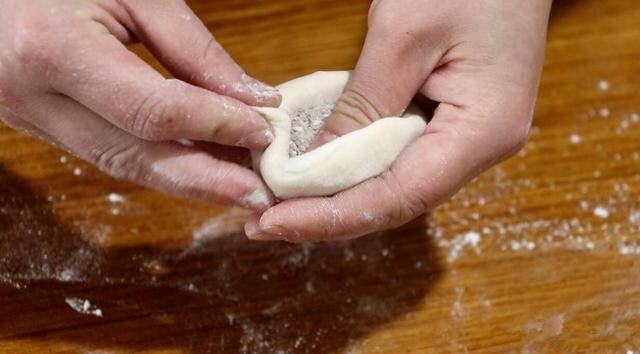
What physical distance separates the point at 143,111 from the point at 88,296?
14.6 inches

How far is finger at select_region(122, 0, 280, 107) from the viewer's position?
2.79ft

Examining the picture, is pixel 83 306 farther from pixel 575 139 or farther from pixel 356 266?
pixel 575 139

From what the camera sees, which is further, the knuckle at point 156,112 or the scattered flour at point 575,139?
the scattered flour at point 575,139

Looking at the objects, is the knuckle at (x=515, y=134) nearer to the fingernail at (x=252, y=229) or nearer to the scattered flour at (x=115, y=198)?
the fingernail at (x=252, y=229)

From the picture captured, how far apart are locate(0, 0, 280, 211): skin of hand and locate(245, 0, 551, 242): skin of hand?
0.08m

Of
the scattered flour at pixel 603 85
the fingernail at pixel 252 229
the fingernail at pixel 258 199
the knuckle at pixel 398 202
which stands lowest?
the fingernail at pixel 252 229

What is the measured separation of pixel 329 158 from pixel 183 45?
19 centimetres

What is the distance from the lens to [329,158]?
34.6 inches

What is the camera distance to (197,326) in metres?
1.05

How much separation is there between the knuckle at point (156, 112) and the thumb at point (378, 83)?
182mm

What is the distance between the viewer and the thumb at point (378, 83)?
909 mm

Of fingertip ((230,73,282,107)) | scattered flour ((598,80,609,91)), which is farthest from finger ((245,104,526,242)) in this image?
scattered flour ((598,80,609,91))

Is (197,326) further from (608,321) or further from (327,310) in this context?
(608,321)

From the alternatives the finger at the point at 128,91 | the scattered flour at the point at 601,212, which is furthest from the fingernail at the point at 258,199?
the scattered flour at the point at 601,212
